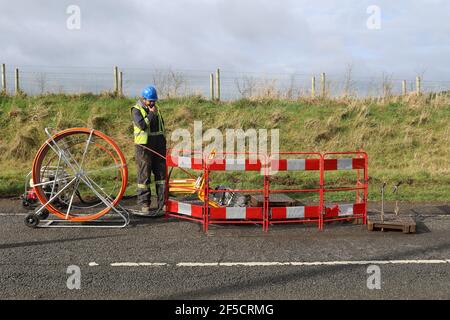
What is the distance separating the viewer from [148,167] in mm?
8359

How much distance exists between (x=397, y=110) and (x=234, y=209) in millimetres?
15705

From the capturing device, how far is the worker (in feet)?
27.1

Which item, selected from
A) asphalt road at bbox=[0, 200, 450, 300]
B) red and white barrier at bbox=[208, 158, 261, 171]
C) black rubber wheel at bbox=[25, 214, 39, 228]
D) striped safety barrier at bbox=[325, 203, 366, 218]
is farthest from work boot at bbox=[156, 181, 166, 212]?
striped safety barrier at bbox=[325, 203, 366, 218]

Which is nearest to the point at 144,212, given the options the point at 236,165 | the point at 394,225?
the point at 236,165

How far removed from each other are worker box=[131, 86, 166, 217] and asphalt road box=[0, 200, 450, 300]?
1.49 feet

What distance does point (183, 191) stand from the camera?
817 centimetres

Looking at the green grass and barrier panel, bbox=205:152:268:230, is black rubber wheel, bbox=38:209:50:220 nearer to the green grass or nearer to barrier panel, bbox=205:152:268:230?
barrier panel, bbox=205:152:268:230

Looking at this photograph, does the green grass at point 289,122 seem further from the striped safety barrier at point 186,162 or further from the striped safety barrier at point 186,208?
the striped safety barrier at point 186,162

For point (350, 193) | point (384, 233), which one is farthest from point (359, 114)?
point (384, 233)

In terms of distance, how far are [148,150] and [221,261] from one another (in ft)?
10.8

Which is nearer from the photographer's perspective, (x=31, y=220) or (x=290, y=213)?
(x=31, y=220)

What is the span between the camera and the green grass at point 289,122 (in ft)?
55.3

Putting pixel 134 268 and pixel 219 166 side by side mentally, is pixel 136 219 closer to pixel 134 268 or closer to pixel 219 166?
pixel 219 166

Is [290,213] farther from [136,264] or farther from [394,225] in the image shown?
[136,264]
